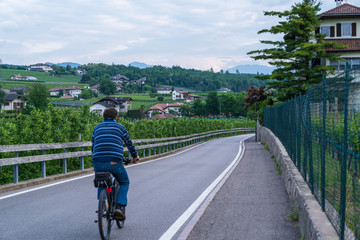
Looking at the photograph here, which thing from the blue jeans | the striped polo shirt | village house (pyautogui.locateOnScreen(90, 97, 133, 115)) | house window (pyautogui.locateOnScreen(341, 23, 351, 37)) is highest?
house window (pyautogui.locateOnScreen(341, 23, 351, 37))

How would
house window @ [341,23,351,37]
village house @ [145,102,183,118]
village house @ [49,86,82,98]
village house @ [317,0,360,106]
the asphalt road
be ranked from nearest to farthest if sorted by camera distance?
1. the asphalt road
2. village house @ [317,0,360,106]
3. house window @ [341,23,351,37]
4. village house @ [145,102,183,118]
5. village house @ [49,86,82,98]

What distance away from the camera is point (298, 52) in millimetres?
40031

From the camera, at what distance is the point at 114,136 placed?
685 cm

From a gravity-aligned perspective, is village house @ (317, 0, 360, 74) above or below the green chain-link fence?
above

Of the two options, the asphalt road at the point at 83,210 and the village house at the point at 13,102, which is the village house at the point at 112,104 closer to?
the village house at the point at 13,102

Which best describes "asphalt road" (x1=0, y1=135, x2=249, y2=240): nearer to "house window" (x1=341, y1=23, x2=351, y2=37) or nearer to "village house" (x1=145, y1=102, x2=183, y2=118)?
"house window" (x1=341, y1=23, x2=351, y2=37)

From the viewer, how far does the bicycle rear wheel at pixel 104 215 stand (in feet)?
20.2

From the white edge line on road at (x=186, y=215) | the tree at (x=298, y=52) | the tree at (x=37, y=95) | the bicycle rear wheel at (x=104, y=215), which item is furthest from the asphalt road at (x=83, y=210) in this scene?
the tree at (x=37, y=95)

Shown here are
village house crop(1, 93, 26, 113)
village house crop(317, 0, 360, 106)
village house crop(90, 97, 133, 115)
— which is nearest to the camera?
village house crop(317, 0, 360, 106)

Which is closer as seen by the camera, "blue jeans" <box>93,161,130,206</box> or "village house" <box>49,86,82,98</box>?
"blue jeans" <box>93,161,130,206</box>

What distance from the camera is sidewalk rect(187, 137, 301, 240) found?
7.17m

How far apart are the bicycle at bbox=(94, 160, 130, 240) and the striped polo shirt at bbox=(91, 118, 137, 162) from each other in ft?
0.94

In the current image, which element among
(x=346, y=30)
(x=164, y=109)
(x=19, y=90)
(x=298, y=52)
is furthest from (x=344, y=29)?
(x=19, y=90)

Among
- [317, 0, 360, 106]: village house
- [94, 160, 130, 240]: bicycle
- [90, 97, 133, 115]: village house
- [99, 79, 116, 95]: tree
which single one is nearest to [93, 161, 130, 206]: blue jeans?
[94, 160, 130, 240]: bicycle
